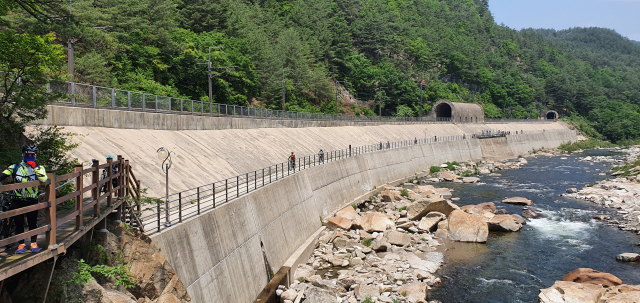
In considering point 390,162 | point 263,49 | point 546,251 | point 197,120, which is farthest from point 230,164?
point 263,49

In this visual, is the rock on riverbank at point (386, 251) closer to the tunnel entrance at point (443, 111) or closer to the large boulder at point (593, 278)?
the large boulder at point (593, 278)

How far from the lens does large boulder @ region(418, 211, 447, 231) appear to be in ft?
92.6

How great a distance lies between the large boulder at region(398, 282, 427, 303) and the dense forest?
526 inches

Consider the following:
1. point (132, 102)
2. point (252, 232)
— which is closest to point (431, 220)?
point (252, 232)

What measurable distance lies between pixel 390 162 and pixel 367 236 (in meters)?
23.1

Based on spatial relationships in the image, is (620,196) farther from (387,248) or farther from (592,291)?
(592,291)

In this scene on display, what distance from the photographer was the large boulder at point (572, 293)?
16.7 m

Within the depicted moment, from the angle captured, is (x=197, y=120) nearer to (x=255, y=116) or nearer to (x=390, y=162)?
(x=255, y=116)

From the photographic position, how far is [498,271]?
21.7 metres

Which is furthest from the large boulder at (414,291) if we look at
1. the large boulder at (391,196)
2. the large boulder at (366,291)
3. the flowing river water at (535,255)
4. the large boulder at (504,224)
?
the large boulder at (391,196)

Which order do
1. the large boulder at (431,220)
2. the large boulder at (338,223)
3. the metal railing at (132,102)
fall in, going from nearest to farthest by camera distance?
the metal railing at (132,102) → the large boulder at (338,223) → the large boulder at (431,220)

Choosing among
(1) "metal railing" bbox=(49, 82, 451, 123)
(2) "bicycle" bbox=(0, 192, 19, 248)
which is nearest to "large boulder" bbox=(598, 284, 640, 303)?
(2) "bicycle" bbox=(0, 192, 19, 248)

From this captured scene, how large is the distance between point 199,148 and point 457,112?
76466mm

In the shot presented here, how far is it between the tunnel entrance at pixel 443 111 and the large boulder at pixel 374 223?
256 feet
